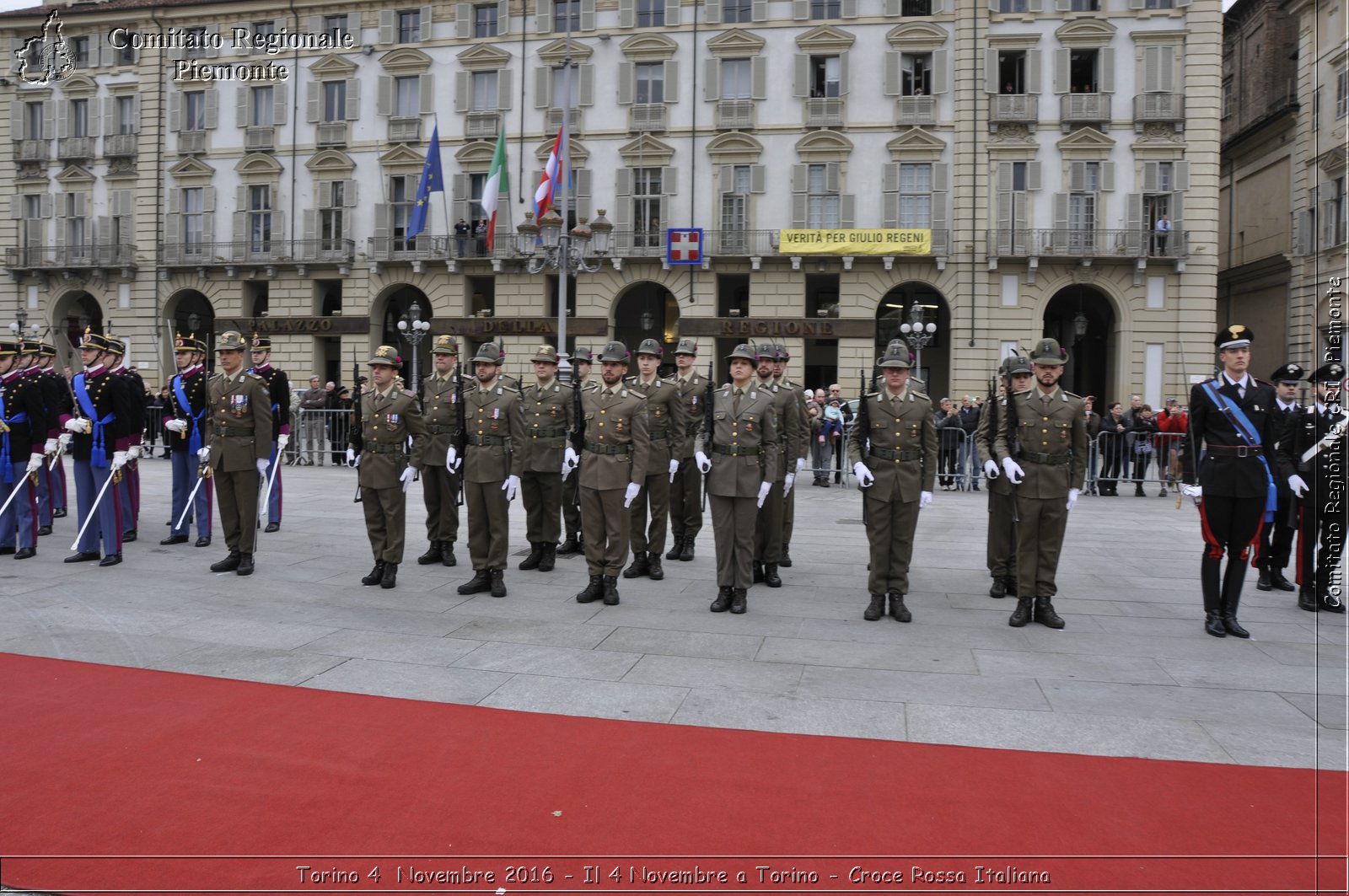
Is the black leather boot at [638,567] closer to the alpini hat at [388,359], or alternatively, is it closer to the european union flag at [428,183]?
the alpini hat at [388,359]

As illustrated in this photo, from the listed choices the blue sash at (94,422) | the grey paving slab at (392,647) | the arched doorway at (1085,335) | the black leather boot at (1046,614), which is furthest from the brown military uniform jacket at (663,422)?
the arched doorway at (1085,335)

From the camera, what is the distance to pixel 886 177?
29516mm

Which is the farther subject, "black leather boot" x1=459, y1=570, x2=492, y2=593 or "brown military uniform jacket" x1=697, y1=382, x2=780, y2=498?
"black leather boot" x1=459, y1=570, x2=492, y2=593

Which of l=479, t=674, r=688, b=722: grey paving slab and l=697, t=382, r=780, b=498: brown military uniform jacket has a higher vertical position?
l=697, t=382, r=780, b=498: brown military uniform jacket

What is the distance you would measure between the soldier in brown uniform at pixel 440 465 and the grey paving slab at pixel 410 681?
3.65 meters

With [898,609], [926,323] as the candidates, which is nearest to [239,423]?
[898,609]

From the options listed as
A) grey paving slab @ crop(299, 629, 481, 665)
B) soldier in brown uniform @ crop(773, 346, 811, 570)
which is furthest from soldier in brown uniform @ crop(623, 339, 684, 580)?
grey paving slab @ crop(299, 629, 481, 665)

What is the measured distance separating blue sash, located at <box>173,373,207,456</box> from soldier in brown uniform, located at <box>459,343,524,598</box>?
14.0 feet

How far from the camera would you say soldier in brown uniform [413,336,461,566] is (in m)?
9.44

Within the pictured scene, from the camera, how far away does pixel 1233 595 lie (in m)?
7.03

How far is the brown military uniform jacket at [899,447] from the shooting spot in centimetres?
743

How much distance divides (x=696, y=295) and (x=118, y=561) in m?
23.1

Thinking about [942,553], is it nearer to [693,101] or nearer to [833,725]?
[833,725]

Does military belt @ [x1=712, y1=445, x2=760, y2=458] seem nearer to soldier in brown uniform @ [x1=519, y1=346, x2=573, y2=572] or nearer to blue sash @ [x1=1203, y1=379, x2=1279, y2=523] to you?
soldier in brown uniform @ [x1=519, y1=346, x2=573, y2=572]
